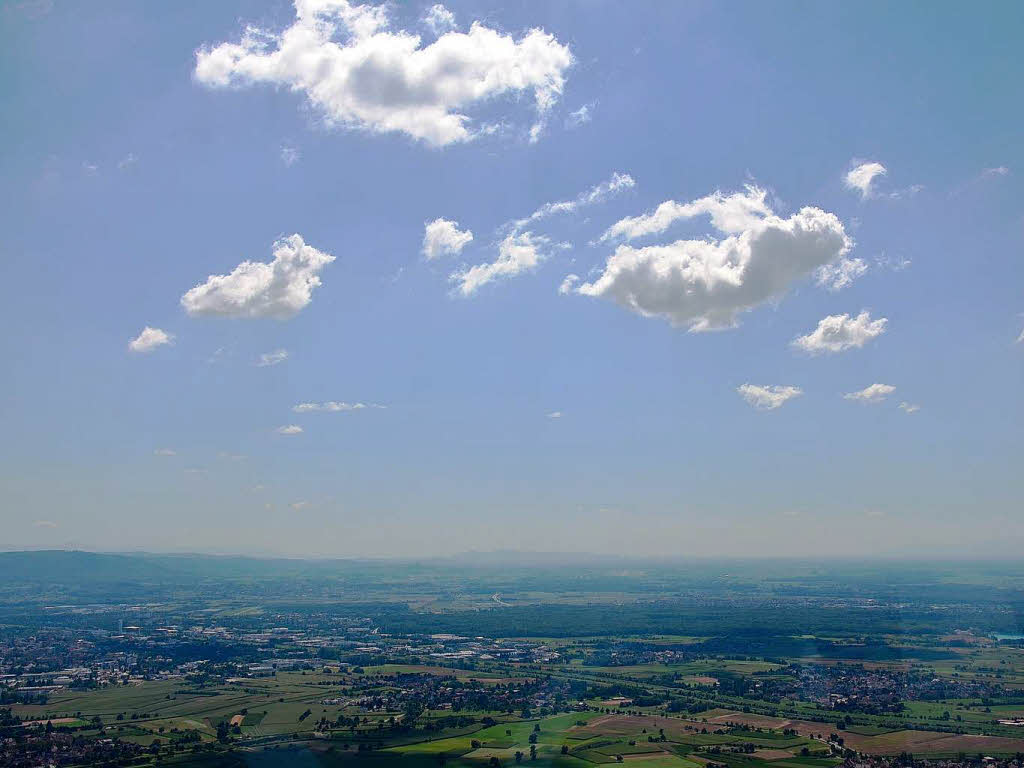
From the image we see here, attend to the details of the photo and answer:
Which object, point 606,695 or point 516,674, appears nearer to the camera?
point 606,695

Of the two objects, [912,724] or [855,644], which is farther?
[855,644]

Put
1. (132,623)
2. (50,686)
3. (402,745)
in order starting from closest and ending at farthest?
(402,745) < (50,686) < (132,623)

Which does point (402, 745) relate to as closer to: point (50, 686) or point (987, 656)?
point (50, 686)

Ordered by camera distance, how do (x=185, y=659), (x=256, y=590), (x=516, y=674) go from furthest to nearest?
(x=256, y=590)
(x=185, y=659)
(x=516, y=674)

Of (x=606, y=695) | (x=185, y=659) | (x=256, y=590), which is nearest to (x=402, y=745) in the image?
(x=606, y=695)

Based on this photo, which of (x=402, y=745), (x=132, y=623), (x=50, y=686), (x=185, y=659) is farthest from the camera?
(x=132, y=623)

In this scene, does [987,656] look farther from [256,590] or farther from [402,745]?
[256,590]

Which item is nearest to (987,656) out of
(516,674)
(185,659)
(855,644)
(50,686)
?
(855,644)

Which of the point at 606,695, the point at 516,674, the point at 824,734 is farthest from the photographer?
the point at 516,674
